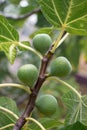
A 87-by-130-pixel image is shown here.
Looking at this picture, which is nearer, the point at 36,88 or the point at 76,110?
the point at 36,88

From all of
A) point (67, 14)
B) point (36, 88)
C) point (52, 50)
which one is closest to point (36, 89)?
point (36, 88)

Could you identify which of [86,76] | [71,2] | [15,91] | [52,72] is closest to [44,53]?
[52,72]

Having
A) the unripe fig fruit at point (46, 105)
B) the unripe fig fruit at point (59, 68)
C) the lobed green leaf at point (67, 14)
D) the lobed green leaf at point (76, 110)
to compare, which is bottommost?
the lobed green leaf at point (76, 110)

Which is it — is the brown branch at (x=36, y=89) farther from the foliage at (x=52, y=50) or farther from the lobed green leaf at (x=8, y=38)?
the lobed green leaf at (x=8, y=38)

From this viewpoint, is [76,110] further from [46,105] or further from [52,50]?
[52,50]

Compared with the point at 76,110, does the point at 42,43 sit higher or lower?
higher

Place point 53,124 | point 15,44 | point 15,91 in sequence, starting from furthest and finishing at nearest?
point 15,91 < point 53,124 < point 15,44

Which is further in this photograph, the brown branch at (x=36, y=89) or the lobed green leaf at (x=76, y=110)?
the lobed green leaf at (x=76, y=110)

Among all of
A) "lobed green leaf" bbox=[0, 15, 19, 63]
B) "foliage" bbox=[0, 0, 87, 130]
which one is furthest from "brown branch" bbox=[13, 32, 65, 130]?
"lobed green leaf" bbox=[0, 15, 19, 63]

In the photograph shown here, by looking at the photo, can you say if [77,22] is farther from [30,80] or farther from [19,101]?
[19,101]

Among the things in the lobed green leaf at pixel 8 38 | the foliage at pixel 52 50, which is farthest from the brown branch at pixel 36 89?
A: the lobed green leaf at pixel 8 38

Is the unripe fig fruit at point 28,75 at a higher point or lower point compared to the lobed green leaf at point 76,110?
higher
